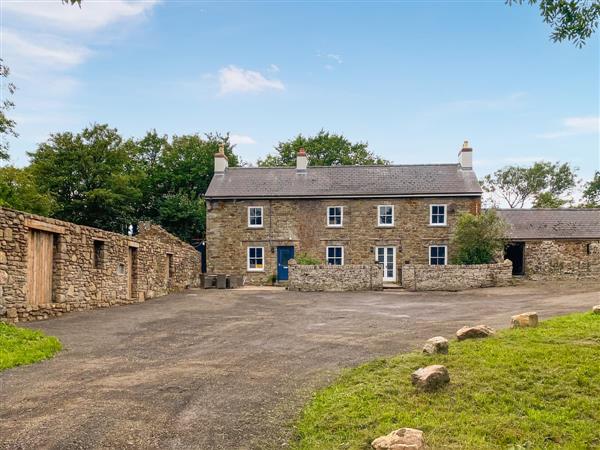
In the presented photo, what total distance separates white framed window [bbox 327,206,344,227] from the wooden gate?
17.9 meters

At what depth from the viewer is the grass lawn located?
489 cm

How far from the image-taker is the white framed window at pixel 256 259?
29377 mm

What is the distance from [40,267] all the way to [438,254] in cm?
2182

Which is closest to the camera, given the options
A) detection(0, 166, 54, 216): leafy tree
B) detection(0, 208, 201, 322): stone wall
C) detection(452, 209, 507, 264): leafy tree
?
detection(0, 208, 201, 322): stone wall

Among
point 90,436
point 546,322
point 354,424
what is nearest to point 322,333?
point 546,322

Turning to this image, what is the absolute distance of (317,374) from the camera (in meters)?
7.38

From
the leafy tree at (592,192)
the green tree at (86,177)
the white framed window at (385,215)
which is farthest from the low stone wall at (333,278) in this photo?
the leafy tree at (592,192)

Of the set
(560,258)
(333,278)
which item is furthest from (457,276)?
(560,258)

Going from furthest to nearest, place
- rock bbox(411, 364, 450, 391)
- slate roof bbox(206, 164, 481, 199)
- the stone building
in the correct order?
slate roof bbox(206, 164, 481, 199) < the stone building < rock bbox(411, 364, 450, 391)

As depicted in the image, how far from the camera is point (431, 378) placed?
236 inches

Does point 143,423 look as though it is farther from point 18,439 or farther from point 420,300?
point 420,300

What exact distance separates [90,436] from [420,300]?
50.1 ft

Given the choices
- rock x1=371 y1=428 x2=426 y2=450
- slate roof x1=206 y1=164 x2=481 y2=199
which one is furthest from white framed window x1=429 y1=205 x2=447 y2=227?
rock x1=371 y1=428 x2=426 y2=450

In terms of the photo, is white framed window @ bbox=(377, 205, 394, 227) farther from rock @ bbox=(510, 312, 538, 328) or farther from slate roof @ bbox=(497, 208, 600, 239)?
rock @ bbox=(510, 312, 538, 328)
